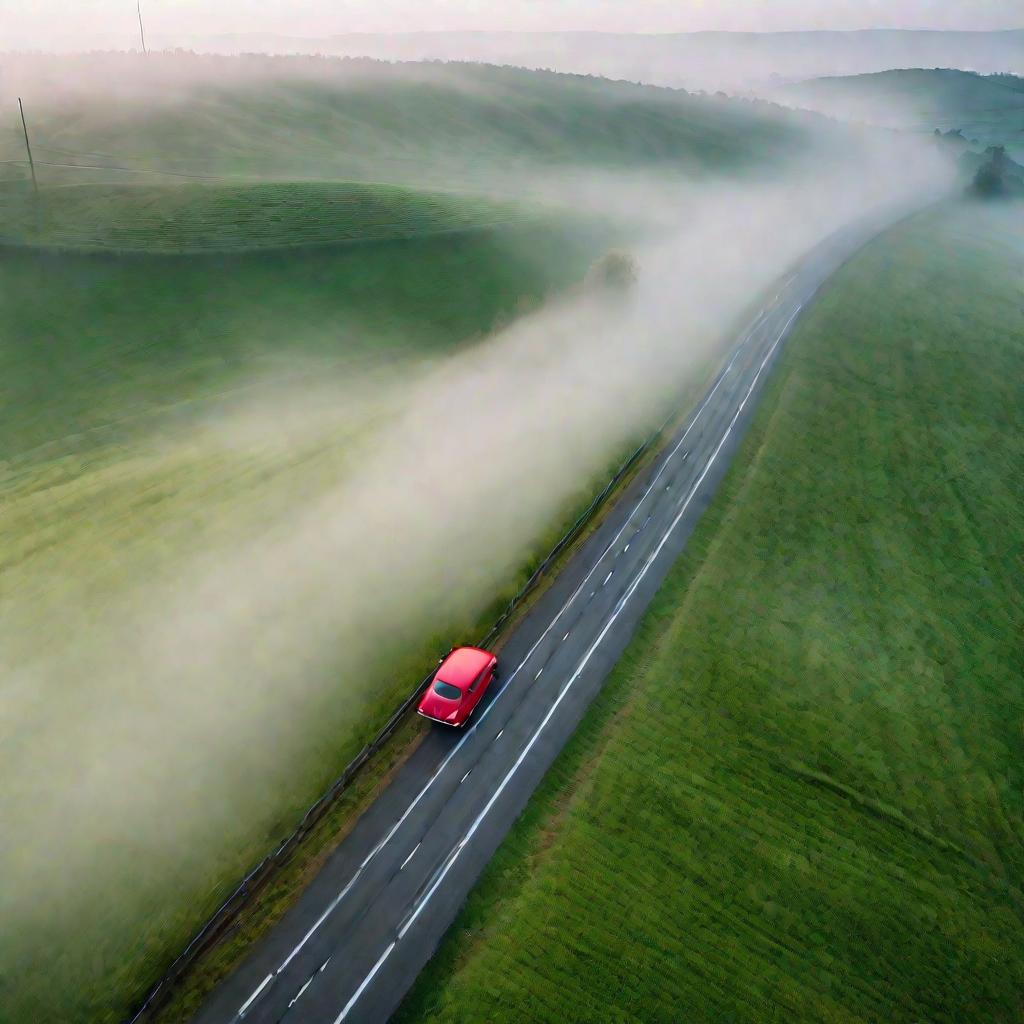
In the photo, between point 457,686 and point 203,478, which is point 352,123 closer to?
point 203,478

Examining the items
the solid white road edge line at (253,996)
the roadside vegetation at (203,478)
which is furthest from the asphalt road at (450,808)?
the roadside vegetation at (203,478)

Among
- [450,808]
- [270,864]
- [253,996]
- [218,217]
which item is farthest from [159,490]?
[218,217]

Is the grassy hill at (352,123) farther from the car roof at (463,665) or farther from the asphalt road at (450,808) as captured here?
the car roof at (463,665)

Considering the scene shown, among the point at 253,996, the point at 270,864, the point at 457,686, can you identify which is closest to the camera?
the point at 253,996

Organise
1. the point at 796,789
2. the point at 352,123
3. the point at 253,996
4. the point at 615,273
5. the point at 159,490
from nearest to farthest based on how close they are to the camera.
→ the point at 253,996, the point at 796,789, the point at 159,490, the point at 615,273, the point at 352,123

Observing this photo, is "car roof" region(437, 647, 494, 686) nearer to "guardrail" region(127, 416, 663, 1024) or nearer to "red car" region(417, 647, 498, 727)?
"red car" region(417, 647, 498, 727)

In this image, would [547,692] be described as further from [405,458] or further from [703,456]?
[703,456]

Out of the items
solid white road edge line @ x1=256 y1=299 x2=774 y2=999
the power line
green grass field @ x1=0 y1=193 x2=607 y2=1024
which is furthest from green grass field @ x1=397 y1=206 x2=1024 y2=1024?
the power line
